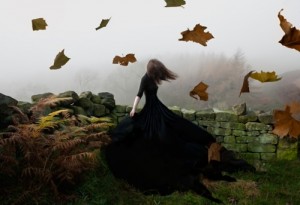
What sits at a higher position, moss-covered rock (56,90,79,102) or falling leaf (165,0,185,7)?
falling leaf (165,0,185,7)

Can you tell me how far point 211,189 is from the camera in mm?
4848

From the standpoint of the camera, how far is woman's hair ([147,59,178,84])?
5.39 m

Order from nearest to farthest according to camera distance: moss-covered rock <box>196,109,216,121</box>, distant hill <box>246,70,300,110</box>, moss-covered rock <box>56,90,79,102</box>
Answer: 1. moss-covered rock <box>56,90,79,102</box>
2. moss-covered rock <box>196,109,216,121</box>
3. distant hill <box>246,70,300,110</box>

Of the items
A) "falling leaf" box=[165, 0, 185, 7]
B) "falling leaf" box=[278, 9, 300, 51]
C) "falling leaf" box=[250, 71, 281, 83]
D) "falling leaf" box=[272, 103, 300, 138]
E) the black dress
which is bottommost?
the black dress

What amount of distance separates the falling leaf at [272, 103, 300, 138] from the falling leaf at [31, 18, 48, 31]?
913mm

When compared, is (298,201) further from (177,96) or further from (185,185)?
(177,96)

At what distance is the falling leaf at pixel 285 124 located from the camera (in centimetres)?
115

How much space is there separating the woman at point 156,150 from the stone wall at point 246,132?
55.1 inches

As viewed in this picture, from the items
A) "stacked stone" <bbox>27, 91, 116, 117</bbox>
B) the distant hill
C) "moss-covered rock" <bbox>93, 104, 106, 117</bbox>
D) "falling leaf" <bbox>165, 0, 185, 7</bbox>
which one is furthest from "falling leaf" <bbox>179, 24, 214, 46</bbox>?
the distant hill

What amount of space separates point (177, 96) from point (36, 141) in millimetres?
10138

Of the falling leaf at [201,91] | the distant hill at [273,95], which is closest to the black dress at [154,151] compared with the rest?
the falling leaf at [201,91]

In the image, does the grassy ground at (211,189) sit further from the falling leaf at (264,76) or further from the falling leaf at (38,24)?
the falling leaf at (264,76)

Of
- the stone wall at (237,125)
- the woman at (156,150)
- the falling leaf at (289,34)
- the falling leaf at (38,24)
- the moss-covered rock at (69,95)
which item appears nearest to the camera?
the falling leaf at (289,34)

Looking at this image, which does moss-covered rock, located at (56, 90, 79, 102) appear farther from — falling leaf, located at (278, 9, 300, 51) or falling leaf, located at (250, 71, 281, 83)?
falling leaf, located at (278, 9, 300, 51)
